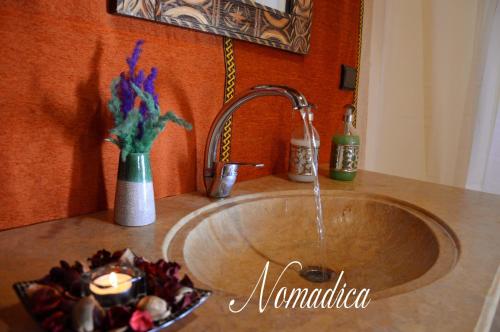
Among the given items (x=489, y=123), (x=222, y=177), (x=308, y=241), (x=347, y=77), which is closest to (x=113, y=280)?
(x=222, y=177)

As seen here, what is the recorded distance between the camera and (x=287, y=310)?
38 cm

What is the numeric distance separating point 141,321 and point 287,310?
160 millimetres

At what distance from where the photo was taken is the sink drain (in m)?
0.71

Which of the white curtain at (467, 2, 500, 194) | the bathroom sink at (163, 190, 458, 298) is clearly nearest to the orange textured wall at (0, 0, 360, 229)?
the bathroom sink at (163, 190, 458, 298)

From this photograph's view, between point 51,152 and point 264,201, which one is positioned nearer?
point 51,152

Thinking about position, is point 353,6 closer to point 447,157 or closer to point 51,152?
point 447,157

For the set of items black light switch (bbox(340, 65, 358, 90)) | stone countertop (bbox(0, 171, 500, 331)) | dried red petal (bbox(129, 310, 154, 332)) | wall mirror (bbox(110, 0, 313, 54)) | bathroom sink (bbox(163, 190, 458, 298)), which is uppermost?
wall mirror (bbox(110, 0, 313, 54))

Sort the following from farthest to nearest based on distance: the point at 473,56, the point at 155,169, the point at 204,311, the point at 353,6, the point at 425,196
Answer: the point at 473,56, the point at 353,6, the point at 425,196, the point at 155,169, the point at 204,311

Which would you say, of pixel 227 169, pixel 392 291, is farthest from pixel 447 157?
pixel 392 291

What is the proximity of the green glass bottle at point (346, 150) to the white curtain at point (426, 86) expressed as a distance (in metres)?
0.44

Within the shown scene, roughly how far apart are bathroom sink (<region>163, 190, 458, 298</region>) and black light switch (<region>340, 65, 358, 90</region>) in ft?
1.69

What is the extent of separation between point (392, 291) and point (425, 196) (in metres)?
0.53

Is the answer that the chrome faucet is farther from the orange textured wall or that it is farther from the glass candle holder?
the glass candle holder

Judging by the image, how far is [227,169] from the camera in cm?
75
